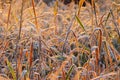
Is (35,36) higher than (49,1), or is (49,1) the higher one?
(35,36)

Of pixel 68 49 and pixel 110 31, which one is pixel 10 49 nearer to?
pixel 68 49

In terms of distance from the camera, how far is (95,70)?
182 centimetres

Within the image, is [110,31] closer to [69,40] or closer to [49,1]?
[69,40]

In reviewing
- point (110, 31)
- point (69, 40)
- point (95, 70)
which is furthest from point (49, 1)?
point (95, 70)

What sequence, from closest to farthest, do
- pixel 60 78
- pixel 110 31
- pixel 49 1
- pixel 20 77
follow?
pixel 20 77
pixel 60 78
pixel 110 31
pixel 49 1

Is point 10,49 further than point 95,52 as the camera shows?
Yes

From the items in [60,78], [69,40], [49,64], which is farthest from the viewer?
[69,40]

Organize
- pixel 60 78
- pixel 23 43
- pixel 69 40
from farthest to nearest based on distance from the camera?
pixel 69 40 → pixel 23 43 → pixel 60 78

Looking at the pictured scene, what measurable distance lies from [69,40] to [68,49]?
0.43ft

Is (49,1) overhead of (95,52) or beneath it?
beneath

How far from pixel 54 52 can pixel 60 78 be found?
0.42 meters

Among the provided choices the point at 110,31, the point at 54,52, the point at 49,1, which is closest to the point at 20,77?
the point at 54,52

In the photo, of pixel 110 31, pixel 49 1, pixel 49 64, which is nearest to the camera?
pixel 49 64

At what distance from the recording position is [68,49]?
2.26 meters
